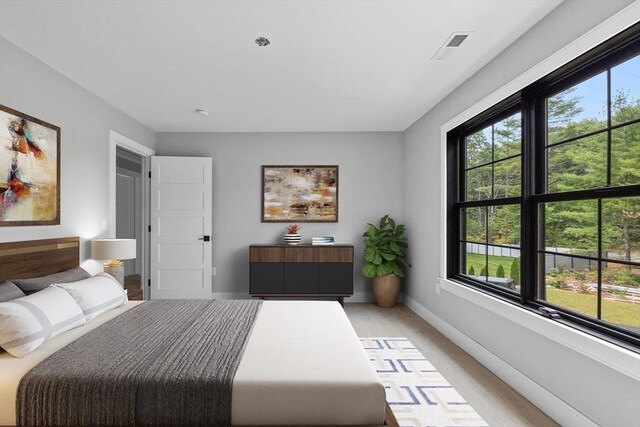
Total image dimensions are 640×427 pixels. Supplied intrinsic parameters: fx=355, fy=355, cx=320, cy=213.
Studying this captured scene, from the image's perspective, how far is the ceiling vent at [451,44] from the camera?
2.45 m

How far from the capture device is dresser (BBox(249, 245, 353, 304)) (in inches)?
185

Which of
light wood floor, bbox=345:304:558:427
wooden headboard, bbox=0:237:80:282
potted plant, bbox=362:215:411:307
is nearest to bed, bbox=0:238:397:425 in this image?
wooden headboard, bbox=0:237:80:282

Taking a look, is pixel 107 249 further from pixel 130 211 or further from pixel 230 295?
pixel 130 211

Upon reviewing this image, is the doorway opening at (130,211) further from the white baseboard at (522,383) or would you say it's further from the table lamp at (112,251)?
the white baseboard at (522,383)

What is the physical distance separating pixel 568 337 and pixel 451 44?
2059 millimetres

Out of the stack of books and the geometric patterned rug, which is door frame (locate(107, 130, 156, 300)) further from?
the geometric patterned rug

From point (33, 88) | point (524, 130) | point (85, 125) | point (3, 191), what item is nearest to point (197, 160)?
point (85, 125)

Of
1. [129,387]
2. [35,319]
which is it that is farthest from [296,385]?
[35,319]

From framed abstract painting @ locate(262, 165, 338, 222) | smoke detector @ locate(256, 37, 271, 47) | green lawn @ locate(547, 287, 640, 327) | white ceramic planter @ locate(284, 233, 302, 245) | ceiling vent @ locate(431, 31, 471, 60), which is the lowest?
green lawn @ locate(547, 287, 640, 327)

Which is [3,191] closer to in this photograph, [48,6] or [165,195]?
[48,6]

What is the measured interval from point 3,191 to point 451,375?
355 centimetres

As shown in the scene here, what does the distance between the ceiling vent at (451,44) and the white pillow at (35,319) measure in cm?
306

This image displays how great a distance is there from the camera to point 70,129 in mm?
3199

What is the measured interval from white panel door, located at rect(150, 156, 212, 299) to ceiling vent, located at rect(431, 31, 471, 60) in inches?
131
